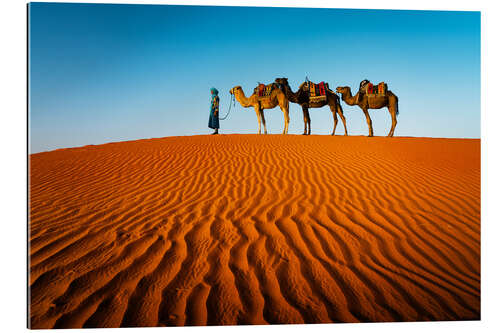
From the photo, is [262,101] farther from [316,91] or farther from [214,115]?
[316,91]

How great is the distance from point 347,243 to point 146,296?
6.99 ft

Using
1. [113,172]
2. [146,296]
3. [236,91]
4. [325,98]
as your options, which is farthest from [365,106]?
[146,296]

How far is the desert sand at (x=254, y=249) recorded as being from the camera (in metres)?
2.23

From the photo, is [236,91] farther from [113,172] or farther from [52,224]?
[52,224]

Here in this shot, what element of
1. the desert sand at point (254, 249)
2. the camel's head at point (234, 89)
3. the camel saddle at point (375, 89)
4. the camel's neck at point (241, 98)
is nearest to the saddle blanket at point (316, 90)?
the camel saddle at point (375, 89)

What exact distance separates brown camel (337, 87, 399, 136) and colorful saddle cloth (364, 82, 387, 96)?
5.5 inches

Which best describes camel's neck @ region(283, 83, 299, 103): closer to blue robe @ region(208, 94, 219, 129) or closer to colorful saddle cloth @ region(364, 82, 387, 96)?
colorful saddle cloth @ region(364, 82, 387, 96)

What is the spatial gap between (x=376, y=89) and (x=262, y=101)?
5885 mm

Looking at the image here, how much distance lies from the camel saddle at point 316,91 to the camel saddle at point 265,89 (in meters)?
1.82

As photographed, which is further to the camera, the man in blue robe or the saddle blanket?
the man in blue robe

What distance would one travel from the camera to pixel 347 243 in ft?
10.4

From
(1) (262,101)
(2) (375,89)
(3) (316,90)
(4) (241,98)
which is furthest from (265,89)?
(2) (375,89)

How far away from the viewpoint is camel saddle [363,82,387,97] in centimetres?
1309

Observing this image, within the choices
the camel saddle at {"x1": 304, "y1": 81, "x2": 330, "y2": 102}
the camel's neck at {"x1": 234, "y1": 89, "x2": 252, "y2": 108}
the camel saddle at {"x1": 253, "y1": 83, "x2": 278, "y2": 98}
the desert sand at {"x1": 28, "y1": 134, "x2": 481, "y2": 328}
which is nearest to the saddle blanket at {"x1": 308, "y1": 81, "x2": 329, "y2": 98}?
the camel saddle at {"x1": 304, "y1": 81, "x2": 330, "y2": 102}
